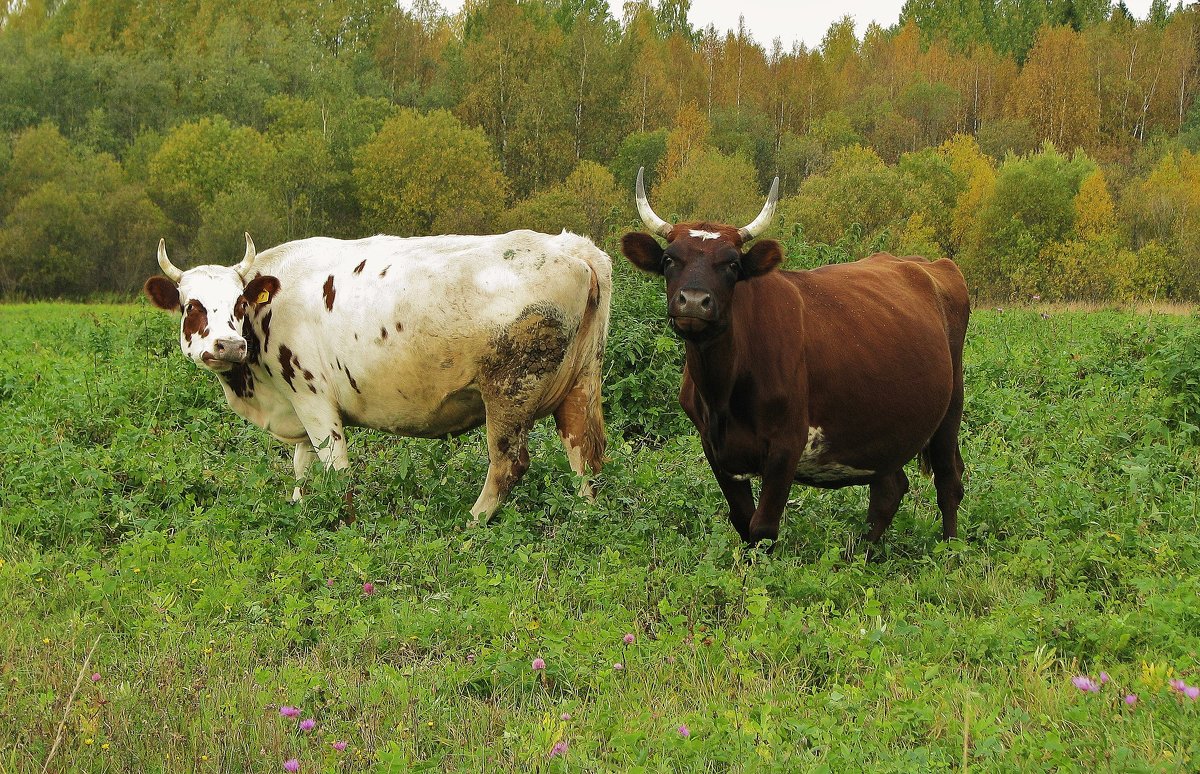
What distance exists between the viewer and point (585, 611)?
18.7 feet

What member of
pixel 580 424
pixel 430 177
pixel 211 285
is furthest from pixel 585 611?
pixel 430 177

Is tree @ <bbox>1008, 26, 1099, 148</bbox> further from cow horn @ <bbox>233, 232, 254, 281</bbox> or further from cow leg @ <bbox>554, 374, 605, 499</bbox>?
cow horn @ <bbox>233, 232, 254, 281</bbox>

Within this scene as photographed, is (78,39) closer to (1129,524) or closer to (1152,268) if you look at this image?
(1152,268)

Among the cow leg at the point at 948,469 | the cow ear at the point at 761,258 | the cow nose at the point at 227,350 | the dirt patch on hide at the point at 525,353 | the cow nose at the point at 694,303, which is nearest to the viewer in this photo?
the cow nose at the point at 694,303

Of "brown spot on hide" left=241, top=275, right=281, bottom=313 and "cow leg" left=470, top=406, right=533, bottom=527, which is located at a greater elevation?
"brown spot on hide" left=241, top=275, right=281, bottom=313

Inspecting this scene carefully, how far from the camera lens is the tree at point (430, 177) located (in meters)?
55.6

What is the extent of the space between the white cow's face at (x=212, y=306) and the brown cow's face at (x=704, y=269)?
3.16 m

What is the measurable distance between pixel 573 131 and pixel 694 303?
5972 centimetres

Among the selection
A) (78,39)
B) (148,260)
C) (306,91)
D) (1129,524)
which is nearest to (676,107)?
(306,91)

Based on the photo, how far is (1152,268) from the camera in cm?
4384

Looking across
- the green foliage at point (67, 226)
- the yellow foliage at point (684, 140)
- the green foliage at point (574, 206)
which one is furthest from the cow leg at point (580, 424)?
the yellow foliage at point (684, 140)

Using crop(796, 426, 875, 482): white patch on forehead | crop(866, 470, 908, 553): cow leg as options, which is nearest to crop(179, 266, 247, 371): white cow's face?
crop(796, 426, 875, 482): white patch on forehead

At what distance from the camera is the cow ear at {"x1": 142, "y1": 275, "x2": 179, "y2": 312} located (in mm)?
8078

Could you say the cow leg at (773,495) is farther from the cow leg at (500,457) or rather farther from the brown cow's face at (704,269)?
Result: the cow leg at (500,457)
